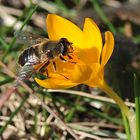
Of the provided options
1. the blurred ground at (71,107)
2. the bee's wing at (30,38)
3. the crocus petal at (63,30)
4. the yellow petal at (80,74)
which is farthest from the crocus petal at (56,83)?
the blurred ground at (71,107)

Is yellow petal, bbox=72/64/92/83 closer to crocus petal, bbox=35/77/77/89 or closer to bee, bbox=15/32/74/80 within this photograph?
crocus petal, bbox=35/77/77/89

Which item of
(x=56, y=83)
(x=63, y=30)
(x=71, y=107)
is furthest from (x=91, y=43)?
(x=71, y=107)

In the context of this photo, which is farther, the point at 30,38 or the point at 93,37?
the point at 30,38

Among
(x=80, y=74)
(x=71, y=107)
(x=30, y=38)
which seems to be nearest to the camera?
(x=80, y=74)

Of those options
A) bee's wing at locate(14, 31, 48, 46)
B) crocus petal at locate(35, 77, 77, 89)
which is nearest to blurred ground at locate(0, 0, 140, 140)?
bee's wing at locate(14, 31, 48, 46)

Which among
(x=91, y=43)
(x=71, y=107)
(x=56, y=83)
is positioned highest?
(x=91, y=43)

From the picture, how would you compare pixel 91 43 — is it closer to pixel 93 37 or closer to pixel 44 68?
pixel 93 37
